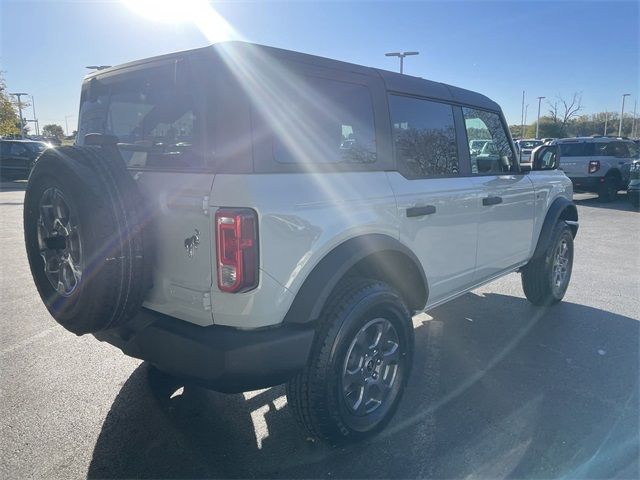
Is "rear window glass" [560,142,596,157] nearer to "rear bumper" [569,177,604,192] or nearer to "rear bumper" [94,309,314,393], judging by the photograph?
"rear bumper" [569,177,604,192]

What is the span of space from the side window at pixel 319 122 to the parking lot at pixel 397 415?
5.25ft

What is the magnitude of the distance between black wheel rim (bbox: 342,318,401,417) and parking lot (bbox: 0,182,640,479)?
8.9 inches

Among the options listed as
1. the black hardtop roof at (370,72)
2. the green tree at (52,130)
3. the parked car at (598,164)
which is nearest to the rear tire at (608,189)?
the parked car at (598,164)

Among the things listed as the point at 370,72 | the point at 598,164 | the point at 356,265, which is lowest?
the point at 356,265

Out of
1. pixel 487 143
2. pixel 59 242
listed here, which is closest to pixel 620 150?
pixel 487 143

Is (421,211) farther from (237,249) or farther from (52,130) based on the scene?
(52,130)

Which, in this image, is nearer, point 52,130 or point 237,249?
point 237,249

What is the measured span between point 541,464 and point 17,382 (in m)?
3.35

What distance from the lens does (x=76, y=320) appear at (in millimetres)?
2305

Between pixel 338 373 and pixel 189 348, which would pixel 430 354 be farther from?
pixel 189 348

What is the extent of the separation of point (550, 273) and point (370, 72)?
10.2 feet

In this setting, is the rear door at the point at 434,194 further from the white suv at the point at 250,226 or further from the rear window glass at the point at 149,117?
the rear window glass at the point at 149,117

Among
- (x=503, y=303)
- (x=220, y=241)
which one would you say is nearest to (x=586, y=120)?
(x=503, y=303)

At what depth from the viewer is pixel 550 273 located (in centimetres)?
486
